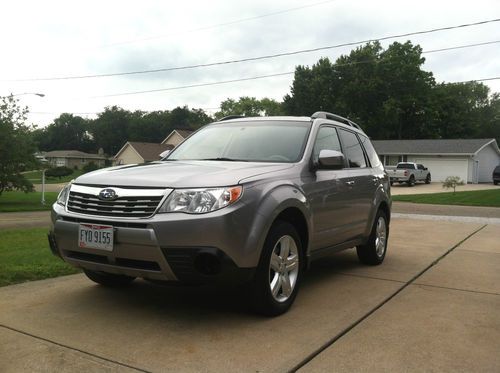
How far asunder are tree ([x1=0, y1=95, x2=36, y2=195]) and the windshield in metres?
19.5

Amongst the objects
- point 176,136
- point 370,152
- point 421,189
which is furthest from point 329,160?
point 176,136

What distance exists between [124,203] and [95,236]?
1.19ft

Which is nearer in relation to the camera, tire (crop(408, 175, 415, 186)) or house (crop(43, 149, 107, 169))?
tire (crop(408, 175, 415, 186))

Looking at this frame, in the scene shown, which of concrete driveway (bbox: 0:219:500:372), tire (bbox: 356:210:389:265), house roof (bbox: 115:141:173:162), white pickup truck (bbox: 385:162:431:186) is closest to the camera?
concrete driveway (bbox: 0:219:500:372)

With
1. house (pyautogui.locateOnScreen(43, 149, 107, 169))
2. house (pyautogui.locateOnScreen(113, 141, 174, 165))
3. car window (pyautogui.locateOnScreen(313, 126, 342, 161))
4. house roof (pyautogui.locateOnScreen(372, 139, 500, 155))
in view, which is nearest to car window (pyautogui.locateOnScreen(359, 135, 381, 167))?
car window (pyautogui.locateOnScreen(313, 126, 342, 161))

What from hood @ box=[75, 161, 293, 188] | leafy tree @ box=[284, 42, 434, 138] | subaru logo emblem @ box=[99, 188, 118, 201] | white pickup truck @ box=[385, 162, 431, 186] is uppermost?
leafy tree @ box=[284, 42, 434, 138]

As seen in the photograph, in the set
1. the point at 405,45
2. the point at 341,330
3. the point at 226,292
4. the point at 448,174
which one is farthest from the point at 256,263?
the point at 405,45

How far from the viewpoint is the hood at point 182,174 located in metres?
3.91

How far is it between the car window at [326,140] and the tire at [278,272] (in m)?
1.05

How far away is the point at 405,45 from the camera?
6488 centimetres

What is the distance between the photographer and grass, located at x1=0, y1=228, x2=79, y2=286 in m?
5.59

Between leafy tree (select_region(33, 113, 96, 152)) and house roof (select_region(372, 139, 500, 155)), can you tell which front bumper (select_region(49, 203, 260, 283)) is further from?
leafy tree (select_region(33, 113, 96, 152))

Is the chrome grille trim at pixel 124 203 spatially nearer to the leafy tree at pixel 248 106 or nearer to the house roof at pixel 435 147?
the house roof at pixel 435 147

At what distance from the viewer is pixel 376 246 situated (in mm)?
6754
